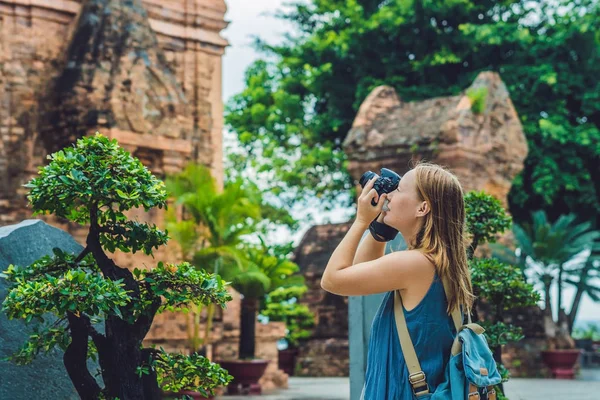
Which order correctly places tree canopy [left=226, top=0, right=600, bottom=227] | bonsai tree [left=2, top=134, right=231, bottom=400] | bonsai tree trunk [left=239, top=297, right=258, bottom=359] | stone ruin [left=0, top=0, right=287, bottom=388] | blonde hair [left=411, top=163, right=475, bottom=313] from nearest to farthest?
1. blonde hair [left=411, top=163, right=475, bottom=313]
2. bonsai tree [left=2, top=134, right=231, bottom=400]
3. stone ruin [left=0, top=0, right=287, bottom=388]
4. bonsai tree trunk [left=239, top=297, right=258, bottom=359]
5. tree canopy [left=226, top=0, right=600, bottom=227]

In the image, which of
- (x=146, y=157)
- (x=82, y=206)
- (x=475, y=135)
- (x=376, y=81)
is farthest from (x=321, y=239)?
(x=82, y=206)

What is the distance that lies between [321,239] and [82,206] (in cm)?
1482

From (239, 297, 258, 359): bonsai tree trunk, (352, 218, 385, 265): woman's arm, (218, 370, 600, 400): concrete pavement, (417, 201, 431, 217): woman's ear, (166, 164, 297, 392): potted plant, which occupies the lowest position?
(218, 370, 600, 400): concrete pavement

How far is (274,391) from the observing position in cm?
1559

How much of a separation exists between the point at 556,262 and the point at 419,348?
653 inches

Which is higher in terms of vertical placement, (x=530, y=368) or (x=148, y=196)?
(x=148, y=196)

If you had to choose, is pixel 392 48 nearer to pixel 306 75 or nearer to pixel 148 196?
pixel 306 75

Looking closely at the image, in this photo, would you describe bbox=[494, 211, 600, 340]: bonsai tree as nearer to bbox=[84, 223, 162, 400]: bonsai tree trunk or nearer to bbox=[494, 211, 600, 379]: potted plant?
bbox=[494, 211, 600, 379]: potted plant

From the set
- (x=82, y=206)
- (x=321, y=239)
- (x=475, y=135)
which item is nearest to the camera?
(x=82, y=206)

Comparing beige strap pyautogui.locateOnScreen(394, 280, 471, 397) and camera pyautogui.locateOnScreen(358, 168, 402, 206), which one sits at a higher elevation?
camera pyautogui.locateOnScreen(358, 168, 402, 206)

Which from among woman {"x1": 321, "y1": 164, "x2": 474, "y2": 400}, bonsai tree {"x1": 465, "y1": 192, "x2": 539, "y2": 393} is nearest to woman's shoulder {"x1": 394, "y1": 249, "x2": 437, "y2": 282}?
woman {"x1": 321, "y1": 164, "x2": 474, "y2": 400}

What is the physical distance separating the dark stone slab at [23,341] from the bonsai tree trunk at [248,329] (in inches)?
369

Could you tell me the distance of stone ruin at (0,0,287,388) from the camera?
13258 millimetres

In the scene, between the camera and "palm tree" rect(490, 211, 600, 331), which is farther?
"palm tree" rect(490, 211, 600, 331)
